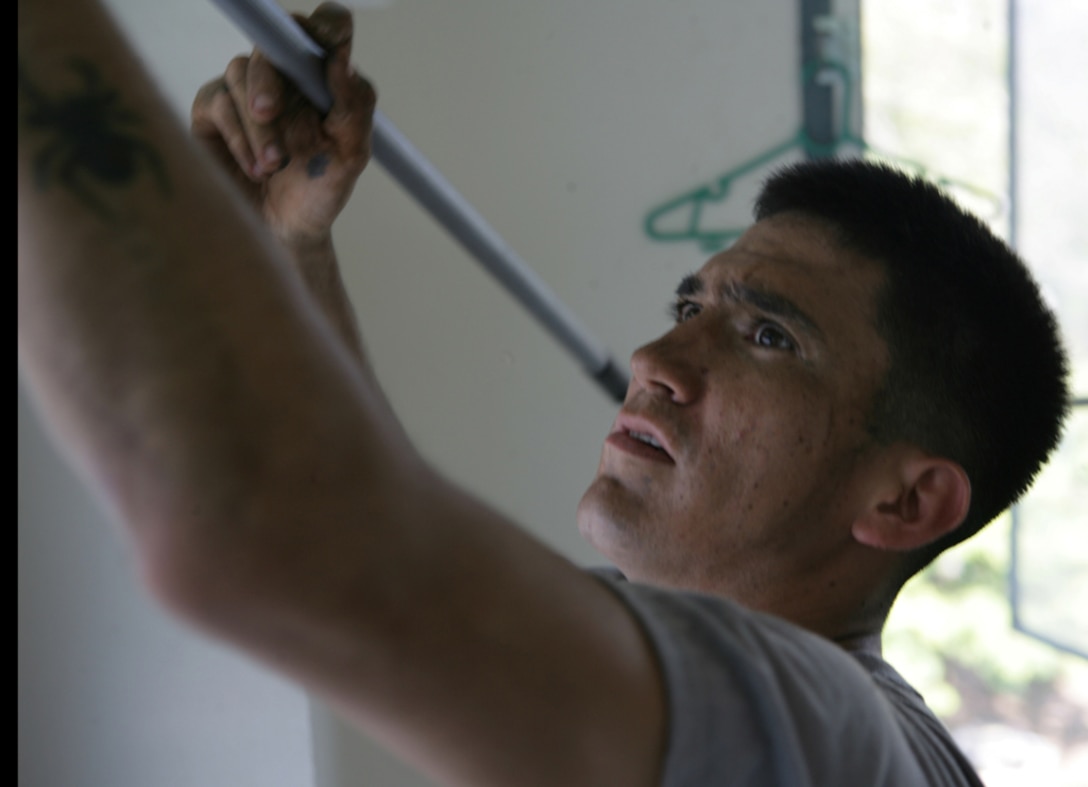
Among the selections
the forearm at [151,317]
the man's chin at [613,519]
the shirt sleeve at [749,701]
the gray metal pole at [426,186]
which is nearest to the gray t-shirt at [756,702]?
the shirt sleeve at [749,701]

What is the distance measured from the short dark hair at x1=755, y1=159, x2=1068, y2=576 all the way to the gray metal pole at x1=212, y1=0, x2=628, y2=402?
0.94 feet

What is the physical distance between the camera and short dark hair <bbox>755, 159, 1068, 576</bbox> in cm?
79

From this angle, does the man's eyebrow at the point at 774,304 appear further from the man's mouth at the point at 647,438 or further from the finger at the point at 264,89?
the finger at the point at 264,89

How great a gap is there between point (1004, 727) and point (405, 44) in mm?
1410

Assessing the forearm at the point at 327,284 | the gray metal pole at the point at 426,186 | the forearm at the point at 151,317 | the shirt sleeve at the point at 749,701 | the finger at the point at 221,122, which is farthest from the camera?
the forearm at the point at 327,284

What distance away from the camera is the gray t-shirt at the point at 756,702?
0.41 meters

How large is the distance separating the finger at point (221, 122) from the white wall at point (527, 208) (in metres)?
0.65

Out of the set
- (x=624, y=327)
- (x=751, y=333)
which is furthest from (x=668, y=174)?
(x=751, y=333)

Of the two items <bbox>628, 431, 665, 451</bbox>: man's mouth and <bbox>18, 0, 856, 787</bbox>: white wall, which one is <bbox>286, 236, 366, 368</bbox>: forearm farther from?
<bbox>18, 0, 856, 787</bbox>: white wall

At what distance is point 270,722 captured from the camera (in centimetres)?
137

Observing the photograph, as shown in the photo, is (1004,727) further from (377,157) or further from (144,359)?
(144,359)

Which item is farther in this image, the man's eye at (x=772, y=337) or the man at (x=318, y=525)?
the man's eye at (x=772, y=337)

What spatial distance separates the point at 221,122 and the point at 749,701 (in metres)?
0.53

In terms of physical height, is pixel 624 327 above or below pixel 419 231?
below
